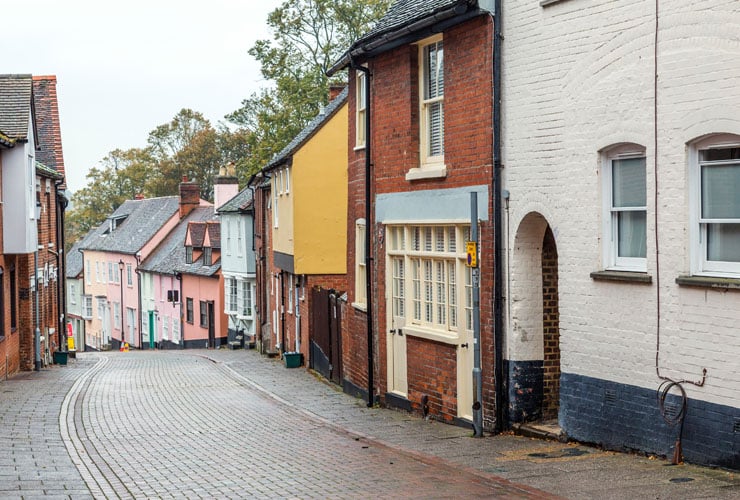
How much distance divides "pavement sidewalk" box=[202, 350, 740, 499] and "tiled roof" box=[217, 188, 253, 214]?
1040 inches

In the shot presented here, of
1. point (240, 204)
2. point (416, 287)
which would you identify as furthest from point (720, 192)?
point (240, 204)

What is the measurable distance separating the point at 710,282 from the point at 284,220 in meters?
24.1

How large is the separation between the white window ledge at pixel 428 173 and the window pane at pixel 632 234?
4.39m

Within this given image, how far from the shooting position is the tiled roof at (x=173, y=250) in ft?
195

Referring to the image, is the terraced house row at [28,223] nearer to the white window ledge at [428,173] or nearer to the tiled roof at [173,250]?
the white window ledge at [428,173]

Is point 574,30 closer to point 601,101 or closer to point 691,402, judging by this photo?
point 601,101

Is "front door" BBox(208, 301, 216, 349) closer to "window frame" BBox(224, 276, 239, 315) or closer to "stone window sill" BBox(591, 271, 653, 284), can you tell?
"window frame" BBox(224, 276, 239, 315)

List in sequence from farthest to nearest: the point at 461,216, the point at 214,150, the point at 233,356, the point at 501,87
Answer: the point at 214,150
the point at 233,356
the point at 461,216
the point at 501,87

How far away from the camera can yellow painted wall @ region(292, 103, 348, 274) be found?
104ft

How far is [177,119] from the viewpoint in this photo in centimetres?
8775

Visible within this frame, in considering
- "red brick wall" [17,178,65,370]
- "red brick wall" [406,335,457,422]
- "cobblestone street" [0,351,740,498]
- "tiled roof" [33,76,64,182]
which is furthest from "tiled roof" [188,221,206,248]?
"red brick wall" [406,335,457,422]

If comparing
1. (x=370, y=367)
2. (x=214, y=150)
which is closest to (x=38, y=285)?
(x=370, y=367)

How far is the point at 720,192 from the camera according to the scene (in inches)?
437

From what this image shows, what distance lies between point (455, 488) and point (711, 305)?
336cm
